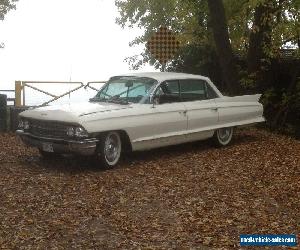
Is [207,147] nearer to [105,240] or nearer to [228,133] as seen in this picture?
[228,133]

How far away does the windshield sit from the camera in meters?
9.64

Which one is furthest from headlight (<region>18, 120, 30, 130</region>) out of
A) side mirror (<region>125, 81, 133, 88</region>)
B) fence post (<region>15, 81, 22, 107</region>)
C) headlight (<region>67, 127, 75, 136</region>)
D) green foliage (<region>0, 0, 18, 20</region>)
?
green foliage (<region>0, 0, 18, 20</region>)

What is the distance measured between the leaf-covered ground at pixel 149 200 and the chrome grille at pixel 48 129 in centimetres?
64

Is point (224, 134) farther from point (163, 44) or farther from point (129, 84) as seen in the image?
point (163, 44)

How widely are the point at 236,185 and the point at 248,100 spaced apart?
438cm

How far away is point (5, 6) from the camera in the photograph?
70.5ft

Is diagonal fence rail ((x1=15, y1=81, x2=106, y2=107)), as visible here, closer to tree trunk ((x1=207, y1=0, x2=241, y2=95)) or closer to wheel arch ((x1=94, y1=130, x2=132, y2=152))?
tree trunk ((x1=207, y1=0, x2=241, y2=95))

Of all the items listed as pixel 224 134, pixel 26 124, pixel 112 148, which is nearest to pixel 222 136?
pixel 224 134

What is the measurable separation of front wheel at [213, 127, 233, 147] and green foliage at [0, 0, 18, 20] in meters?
13.6

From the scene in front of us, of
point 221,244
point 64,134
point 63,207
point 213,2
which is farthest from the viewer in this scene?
point 213,2

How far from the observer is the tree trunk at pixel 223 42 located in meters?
15.8

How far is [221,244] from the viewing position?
208 inches

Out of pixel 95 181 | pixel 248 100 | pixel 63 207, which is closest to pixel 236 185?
pixel 95 181

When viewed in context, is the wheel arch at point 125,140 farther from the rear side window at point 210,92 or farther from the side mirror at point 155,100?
the rear side window at point 210,92
